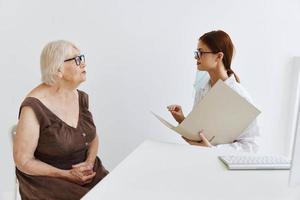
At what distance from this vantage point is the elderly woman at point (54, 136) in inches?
57.6

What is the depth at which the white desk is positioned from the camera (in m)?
0.92

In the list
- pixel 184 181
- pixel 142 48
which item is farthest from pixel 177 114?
pixel 184 181

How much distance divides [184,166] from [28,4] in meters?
1.60

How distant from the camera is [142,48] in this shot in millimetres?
2312

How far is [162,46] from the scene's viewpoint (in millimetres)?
2314

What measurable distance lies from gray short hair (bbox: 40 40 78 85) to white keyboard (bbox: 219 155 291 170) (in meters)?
0.80

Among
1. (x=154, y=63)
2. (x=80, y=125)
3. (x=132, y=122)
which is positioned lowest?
(x=132, y=122)

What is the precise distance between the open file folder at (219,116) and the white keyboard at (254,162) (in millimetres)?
224

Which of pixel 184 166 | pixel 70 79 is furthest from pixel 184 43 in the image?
pixel 184 166

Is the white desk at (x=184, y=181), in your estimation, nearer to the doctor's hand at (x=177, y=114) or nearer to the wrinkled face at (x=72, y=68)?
the wrinkled face at (x=72, y=68)

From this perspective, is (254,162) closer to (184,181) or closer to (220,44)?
(184,181)

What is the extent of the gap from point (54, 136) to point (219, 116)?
0.70 m

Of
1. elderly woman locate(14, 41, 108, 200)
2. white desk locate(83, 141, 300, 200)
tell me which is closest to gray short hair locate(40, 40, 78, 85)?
elderly woman locate(14, 41, 108, 200)

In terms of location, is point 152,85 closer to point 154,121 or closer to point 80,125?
point 154,121
